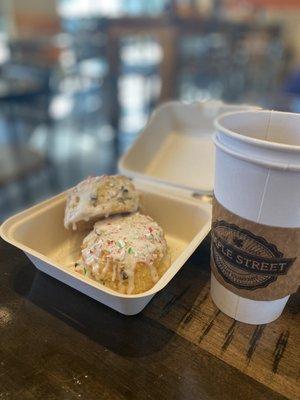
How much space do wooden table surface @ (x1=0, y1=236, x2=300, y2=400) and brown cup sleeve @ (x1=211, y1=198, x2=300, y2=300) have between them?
2.5 inches

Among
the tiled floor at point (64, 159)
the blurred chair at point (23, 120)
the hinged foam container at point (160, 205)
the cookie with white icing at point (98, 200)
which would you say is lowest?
the tiled floor at point (64, 159)

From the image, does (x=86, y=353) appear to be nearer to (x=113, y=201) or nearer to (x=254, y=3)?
(x=113, y=201)

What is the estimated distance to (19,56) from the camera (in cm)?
344

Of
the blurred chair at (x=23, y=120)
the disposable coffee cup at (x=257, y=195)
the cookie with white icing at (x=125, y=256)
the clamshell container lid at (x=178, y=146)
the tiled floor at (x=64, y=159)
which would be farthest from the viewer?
the tiled floor at (x=64, y=159)

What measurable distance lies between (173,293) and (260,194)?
0.75 feet

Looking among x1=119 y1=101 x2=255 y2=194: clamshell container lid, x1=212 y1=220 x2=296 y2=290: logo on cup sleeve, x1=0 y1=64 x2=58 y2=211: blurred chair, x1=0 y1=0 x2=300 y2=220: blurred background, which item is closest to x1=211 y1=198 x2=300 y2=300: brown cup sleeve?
x1=212 y1=220 x2=296 y2=290: logo on cup sleeve

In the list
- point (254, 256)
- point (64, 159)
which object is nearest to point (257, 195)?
point (254, 256)

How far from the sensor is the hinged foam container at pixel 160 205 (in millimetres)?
480

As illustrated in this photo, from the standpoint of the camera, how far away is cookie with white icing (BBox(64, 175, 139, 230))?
56 centimetres

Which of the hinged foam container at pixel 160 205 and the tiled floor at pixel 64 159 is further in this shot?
the tiled floor at pixel 64 159

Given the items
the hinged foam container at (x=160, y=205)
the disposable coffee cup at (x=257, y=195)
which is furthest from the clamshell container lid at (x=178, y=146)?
the disposable coffee cup at (x=257, y=195)

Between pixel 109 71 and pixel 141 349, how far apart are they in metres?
2.06

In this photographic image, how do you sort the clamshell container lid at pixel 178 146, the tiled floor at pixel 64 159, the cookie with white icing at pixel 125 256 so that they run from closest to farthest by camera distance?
1. the cookie with white icing at pixel 125 256
2. the clamshell container lid at pixel 178 146
3. the tiled floor at pixel 64 159

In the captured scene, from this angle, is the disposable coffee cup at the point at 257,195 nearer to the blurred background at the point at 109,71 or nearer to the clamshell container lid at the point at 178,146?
the clamshell container lid at the point at 178,146
